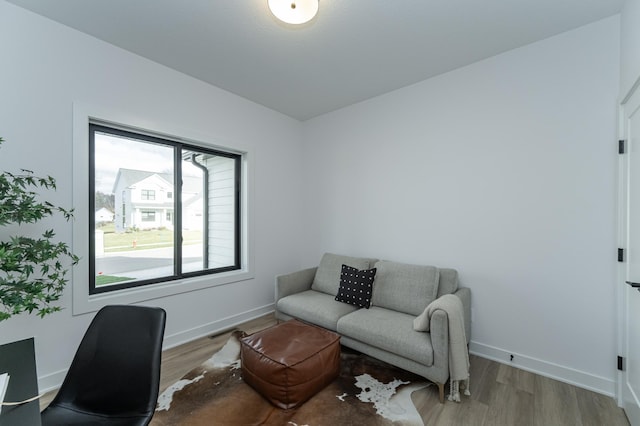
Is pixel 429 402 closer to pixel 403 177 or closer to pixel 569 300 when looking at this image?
pixel 569 300

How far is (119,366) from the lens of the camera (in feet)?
4.30

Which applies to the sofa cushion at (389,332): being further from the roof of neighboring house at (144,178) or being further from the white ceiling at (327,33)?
the white ceiling at (327,33)

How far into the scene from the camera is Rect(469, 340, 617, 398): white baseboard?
201 centimetres

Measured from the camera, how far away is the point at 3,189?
1.56 m

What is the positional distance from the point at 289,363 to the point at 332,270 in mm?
1496

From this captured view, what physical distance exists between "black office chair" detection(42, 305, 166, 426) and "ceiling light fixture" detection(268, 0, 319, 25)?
1892 millimetres

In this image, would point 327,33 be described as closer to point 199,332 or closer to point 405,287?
point 405,287

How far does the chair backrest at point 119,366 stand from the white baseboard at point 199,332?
1188mm

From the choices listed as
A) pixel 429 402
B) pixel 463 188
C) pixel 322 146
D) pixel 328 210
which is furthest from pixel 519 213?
pixel 322 146

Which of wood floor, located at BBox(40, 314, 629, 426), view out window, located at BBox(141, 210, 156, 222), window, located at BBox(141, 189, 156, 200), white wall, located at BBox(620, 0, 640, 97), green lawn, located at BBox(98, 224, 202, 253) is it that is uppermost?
white wall, located at BBox(620, 0, 640, 97)

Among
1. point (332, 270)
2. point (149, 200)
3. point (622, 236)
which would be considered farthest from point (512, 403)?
point (149, 200)

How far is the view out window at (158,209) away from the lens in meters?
2.48

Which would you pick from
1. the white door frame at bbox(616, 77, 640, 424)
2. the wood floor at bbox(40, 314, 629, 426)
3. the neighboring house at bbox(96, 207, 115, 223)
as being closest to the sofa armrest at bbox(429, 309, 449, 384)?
the wood floor at bbox(40, 314, 629, 426)

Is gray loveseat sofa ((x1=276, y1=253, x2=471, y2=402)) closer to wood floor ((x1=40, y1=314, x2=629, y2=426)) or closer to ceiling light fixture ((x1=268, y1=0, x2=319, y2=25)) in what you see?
wood floor ((x1=40, y1=314, x2=629, y2=426))
